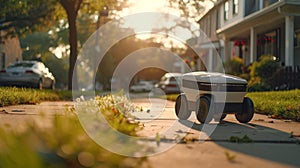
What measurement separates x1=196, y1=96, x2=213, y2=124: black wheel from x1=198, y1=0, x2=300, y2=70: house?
11612mm

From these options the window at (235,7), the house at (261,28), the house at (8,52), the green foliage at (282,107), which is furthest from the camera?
the house at (8,52)

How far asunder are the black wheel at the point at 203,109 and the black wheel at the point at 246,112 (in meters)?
0.84

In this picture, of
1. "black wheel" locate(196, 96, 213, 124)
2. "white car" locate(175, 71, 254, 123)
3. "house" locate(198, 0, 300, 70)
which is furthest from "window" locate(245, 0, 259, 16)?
"black wheel" locate(196, 96, 213, 124)

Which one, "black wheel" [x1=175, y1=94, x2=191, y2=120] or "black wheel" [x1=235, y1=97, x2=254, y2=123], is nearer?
"black wheel" [x1=235, y1=97, x2=254, y2=123]

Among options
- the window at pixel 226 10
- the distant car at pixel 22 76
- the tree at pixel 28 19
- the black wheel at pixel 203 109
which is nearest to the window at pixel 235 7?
the window at pixel 226 10

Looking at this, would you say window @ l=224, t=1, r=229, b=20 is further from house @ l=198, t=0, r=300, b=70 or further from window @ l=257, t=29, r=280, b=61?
window @ l=257, t=29, r=280, b=61

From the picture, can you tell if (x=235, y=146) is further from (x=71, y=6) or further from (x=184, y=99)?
(x=71, y=6)

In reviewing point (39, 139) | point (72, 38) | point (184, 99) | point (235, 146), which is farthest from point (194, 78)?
point (72, 38)

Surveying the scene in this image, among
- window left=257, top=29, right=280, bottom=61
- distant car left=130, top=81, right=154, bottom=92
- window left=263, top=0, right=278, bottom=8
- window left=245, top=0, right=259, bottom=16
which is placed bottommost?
distant car left=130, top=81, right=154, bottom=92

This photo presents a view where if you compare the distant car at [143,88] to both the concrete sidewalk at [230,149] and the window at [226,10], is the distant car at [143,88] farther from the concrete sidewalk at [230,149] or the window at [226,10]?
the concrete sidewalk at [230,149]

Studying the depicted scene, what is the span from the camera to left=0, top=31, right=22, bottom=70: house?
35688 mm

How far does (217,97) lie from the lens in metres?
7.93

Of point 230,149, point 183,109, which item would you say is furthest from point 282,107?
point 230,149

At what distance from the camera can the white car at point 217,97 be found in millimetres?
7848
